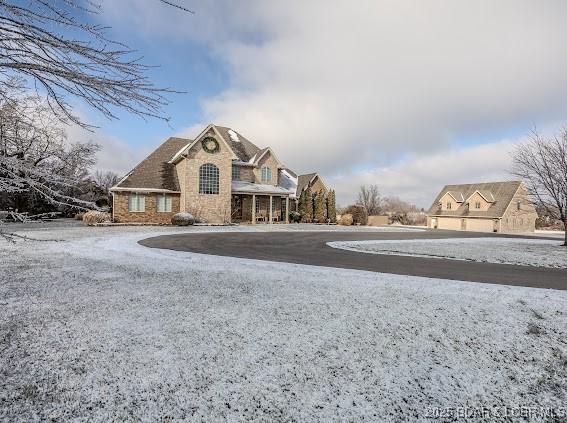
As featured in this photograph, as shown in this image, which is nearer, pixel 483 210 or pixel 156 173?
pixel 156 173

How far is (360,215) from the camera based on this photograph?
35.3m

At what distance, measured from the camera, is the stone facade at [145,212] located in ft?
78.7

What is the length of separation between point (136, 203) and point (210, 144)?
753cm

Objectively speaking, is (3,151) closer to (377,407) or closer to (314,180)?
(377,407)

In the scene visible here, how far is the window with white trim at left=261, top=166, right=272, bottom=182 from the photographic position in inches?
1216

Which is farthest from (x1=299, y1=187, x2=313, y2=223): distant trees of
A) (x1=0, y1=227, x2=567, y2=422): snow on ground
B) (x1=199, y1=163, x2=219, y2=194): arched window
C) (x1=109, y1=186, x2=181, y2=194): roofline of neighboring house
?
(x1=0, y1=227, x2=567, y2=422): snow on ground

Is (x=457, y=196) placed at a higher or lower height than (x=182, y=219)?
higher

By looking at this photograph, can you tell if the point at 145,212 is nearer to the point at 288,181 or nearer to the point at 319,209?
the point at 288,181

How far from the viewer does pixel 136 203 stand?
2461cm

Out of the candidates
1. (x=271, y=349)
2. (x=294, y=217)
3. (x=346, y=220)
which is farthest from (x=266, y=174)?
(x=271, y=349)

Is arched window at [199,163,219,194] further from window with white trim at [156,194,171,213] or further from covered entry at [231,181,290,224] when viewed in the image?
window with white trim at [156,194,171,213]

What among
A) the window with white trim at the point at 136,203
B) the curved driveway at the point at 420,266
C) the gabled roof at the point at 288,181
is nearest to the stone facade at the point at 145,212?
the window with white trim at the point at 136,203

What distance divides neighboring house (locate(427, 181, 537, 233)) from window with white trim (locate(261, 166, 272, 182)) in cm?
3154

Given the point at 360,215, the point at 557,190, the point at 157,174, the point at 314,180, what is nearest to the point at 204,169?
the point at 157,174
